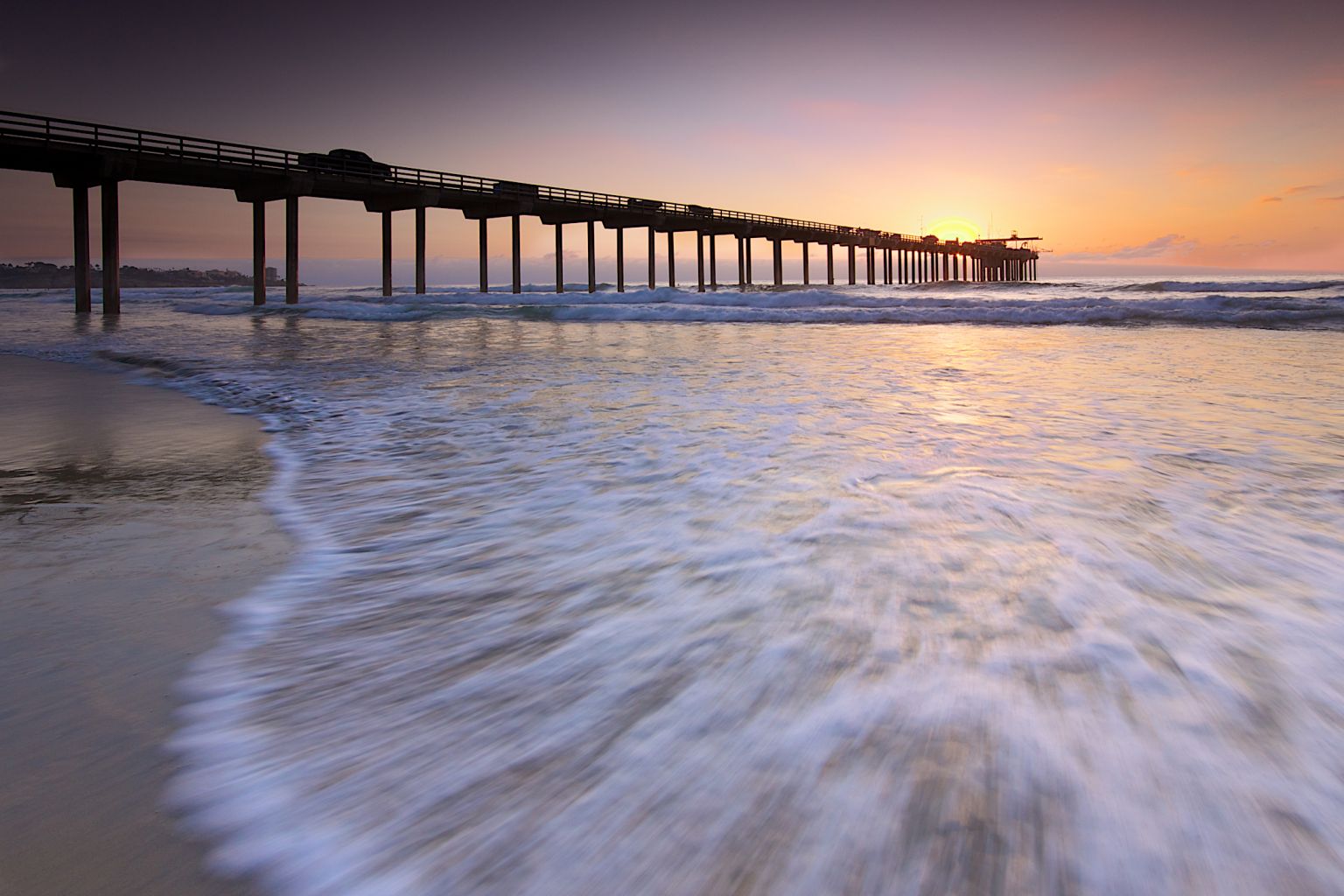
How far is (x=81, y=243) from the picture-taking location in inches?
916

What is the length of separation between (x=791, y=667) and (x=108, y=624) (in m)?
1.83

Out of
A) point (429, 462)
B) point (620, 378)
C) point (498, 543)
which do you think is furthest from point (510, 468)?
point (620, 378)

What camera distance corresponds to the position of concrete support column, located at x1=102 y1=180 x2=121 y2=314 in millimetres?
22328

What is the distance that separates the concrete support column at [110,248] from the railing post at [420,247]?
993 centimetres

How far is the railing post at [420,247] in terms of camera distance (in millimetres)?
29750

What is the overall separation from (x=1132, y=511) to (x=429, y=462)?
10.7 ft

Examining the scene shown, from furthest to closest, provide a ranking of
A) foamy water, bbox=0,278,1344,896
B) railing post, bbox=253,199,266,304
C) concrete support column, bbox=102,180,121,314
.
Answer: railing post, bbox=253,199,266,304 < concrete support column, bbox=102,180,121,314 < foamy water, bbox=0,278,1344,896

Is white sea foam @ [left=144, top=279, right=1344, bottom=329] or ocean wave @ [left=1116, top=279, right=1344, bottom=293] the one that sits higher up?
ocean wave @ [left=1116, top=279, right=1344, bottom=293]

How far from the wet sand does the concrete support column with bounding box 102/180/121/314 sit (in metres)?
22.7

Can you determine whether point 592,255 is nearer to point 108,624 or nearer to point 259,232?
point 259,232

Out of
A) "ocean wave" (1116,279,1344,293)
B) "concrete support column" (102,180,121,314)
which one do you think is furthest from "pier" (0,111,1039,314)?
"ocean wave" (1116,279,1344,293)

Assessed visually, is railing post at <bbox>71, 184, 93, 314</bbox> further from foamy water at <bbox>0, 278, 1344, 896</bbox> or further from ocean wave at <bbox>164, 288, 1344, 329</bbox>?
foamy water at <bbox>0, 278, 1344, 896</bbox>

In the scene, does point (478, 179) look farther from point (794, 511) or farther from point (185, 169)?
point (794, 511)

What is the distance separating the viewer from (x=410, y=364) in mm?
8883
